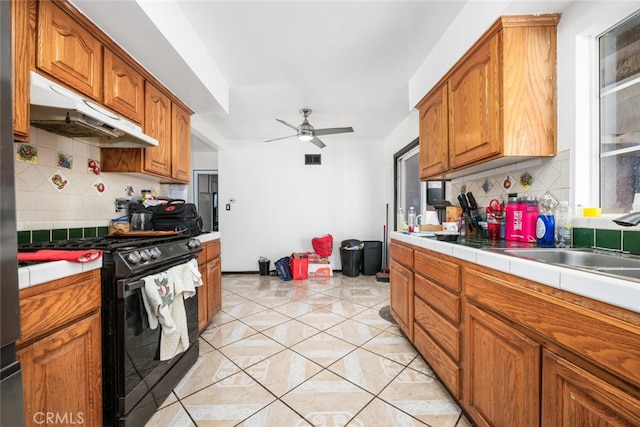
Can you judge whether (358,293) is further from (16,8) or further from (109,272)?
(16,8)

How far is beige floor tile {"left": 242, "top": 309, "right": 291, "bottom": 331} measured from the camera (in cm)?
242

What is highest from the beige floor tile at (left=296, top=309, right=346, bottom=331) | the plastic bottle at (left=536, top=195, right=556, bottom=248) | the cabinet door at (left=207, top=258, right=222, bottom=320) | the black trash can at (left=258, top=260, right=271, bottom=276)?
the plastic bottle at (left=536, top=195, right=556, bottom=248)

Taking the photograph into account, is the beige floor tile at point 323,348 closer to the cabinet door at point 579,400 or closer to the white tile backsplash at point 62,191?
the cabinet door at point 579,400

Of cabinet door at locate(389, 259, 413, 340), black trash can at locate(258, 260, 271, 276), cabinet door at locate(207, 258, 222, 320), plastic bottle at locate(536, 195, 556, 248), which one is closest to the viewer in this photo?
plastic bottle at locate(536, 195, 556, 248)

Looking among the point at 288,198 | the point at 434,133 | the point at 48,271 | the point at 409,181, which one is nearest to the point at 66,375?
the point at 48,271

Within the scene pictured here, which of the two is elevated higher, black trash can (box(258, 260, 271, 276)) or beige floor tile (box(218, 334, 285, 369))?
black trash can (box(258, 260, 271, 276))

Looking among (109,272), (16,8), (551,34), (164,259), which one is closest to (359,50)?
(551,34)

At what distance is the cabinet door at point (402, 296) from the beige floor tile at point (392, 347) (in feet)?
0.34

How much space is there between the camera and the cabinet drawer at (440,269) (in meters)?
1.36

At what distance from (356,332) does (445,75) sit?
7.31 ft

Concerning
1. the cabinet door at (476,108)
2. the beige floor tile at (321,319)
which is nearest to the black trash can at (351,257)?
the beige floor tile at (321,319)

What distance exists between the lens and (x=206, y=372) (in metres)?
1.73

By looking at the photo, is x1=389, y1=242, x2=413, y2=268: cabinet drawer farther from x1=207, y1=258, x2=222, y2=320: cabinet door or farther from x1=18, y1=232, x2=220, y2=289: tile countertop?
x1=18, y1=232, x2=220, y2=289: tile countertop

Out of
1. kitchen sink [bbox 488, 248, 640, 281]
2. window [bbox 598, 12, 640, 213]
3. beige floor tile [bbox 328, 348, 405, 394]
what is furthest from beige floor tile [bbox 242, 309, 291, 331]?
window [bbox 598, 12, 640, 213]
